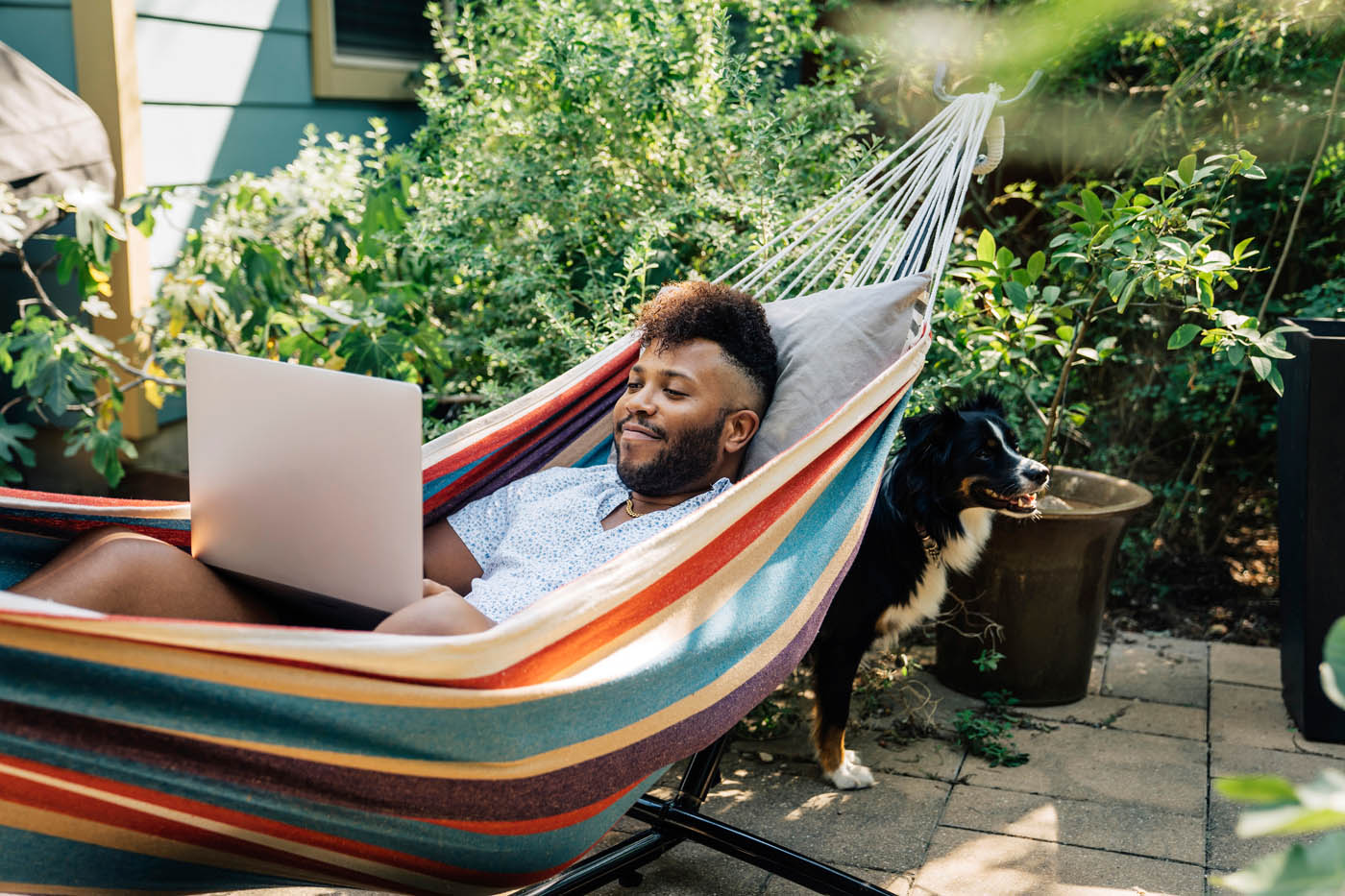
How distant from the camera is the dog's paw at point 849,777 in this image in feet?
7.74

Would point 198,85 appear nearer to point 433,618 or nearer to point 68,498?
point 68,498

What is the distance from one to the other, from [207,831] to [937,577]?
5.30 feet

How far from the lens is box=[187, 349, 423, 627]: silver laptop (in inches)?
53.1

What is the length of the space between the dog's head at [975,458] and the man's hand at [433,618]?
121 centimetres

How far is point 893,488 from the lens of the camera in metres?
2.39

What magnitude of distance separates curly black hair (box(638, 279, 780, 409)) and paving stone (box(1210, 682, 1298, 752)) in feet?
4.64

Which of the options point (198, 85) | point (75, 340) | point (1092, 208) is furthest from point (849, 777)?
point (198, 85)

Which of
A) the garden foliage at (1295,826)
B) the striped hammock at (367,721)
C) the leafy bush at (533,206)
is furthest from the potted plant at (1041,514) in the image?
the garden foliage at (1295,826)

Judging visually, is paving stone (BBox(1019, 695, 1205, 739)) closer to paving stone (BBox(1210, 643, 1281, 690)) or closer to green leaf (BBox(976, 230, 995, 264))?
paving stone (BBox(1210, 643, 1281, 690))

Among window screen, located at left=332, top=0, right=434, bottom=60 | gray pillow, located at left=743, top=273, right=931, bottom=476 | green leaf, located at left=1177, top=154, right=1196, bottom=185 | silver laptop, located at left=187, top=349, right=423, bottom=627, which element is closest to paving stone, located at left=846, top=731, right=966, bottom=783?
gray pillow, located at left=743, top=273, right=931, bottom=476

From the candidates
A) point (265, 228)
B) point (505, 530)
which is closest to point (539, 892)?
point (505, 530)

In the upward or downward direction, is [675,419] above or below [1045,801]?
above

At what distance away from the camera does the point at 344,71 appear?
12.9 feet

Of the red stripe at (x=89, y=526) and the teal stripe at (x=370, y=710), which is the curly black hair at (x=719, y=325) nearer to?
the teal stripe at (x=370, y=710)
